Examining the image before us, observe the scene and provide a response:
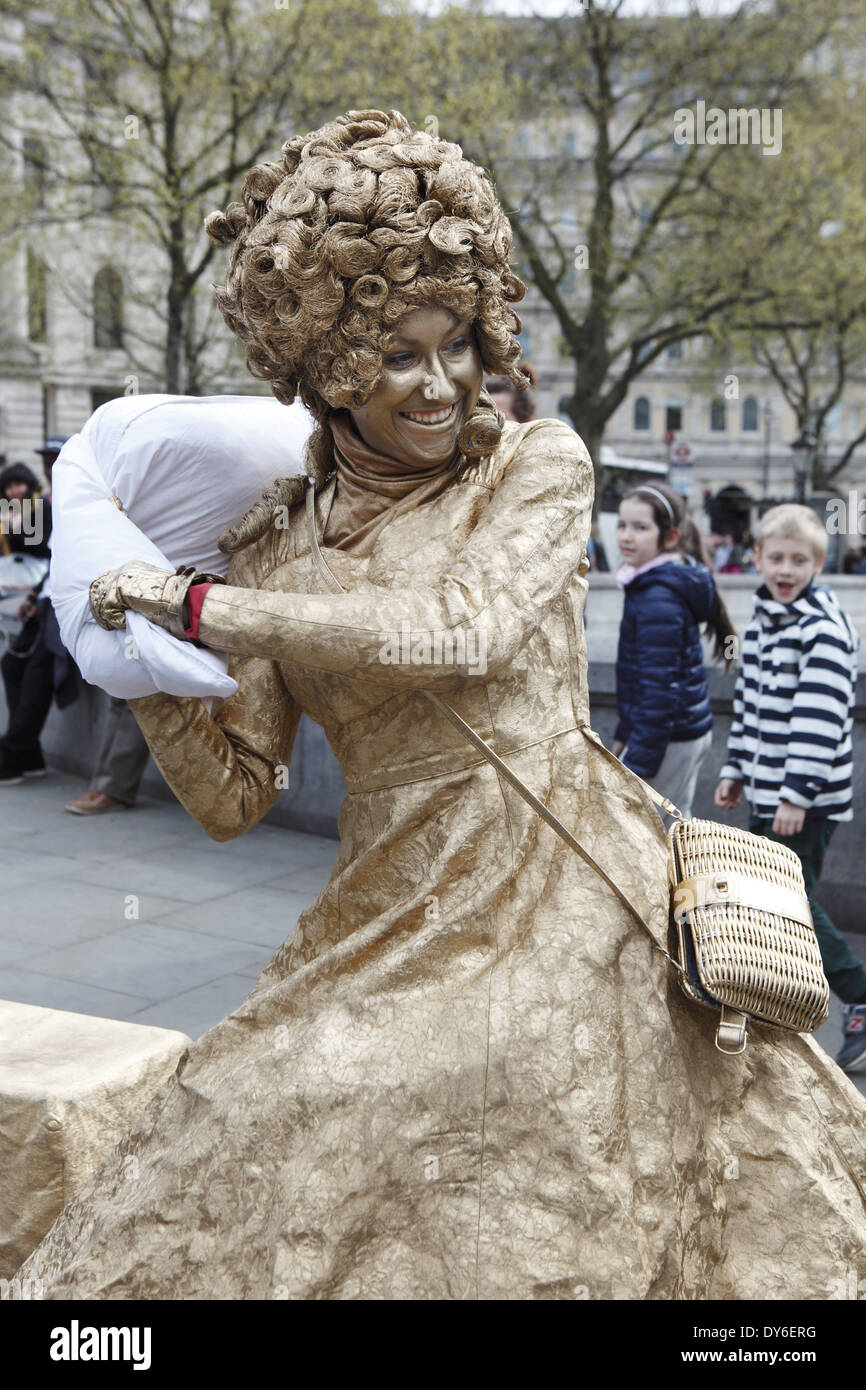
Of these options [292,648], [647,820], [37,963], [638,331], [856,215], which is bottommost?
[37,963]

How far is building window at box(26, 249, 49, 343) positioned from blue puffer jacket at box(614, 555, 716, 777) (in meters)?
16.3

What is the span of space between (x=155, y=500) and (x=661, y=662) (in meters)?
3.32

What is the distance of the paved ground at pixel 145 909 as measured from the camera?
546cm

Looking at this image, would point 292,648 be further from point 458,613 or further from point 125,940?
point 125,940

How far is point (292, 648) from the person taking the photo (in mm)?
1925

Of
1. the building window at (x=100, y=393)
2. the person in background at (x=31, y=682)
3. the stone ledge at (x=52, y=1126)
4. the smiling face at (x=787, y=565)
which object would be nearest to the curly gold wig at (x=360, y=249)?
the stone ledge at (x=52, y=1126)

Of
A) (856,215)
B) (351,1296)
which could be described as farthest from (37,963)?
(856,215)

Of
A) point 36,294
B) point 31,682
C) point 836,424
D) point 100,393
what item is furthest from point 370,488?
point 836,424

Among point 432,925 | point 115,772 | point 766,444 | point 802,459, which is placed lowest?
point 115,772

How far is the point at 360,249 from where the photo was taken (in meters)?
1.95

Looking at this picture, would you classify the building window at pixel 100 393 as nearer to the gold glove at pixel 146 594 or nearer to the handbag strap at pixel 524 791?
the gold glove at pixel 146 594

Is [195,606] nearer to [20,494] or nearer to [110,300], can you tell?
[20,494]

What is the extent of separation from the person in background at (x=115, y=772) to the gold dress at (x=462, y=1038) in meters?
6.35

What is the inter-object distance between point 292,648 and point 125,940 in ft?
14.9
